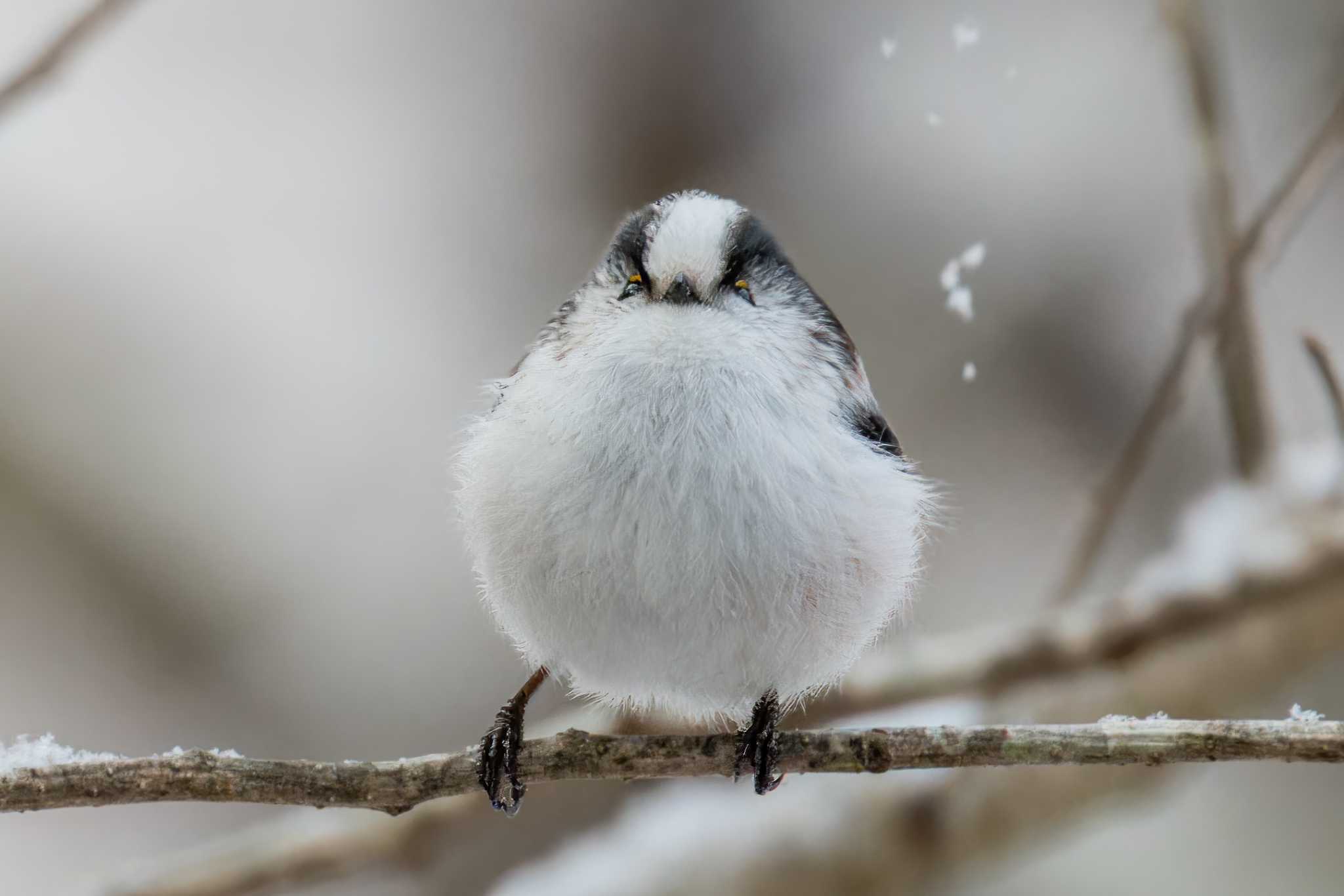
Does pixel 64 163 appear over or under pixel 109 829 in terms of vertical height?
over

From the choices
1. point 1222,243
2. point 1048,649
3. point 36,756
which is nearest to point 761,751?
point 36,756

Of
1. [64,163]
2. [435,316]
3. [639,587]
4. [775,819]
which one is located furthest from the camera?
[435,316]

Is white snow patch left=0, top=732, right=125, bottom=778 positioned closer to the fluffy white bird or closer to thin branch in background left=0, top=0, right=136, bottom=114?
the fluffy white bird

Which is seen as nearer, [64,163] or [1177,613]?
[1177,613]

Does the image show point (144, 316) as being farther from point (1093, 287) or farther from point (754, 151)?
point (1093, 287)

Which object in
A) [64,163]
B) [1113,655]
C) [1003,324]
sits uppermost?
[64,163]

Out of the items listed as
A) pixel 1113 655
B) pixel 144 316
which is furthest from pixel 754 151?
pixel 144 316

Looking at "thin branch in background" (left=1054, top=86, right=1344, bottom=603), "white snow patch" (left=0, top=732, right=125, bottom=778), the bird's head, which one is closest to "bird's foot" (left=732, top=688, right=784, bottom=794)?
the bird's head

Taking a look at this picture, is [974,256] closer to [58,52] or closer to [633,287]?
[633,287]

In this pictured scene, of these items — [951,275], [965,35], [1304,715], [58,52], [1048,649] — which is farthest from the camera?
[965,35]

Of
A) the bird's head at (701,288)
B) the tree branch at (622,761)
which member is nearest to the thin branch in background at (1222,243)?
the bird's head at (701,288)
